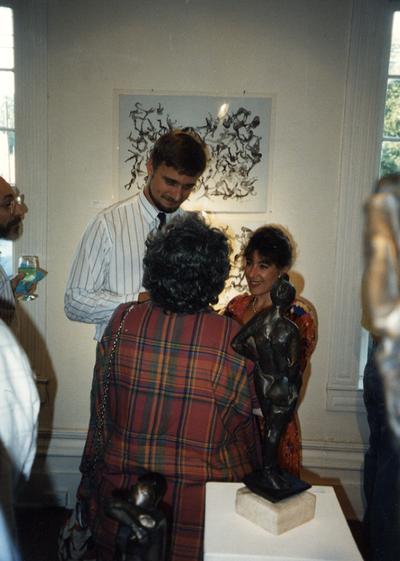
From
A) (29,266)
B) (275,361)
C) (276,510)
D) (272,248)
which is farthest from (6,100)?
(276,510)

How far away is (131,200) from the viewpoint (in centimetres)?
145

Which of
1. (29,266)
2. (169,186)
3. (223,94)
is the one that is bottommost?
(29,266)

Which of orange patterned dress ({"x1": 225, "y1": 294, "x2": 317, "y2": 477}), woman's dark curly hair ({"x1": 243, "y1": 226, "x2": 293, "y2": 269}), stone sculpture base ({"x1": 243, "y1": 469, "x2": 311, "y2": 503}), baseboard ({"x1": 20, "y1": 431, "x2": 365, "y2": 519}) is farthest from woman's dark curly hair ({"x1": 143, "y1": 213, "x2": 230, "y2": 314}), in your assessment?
baseboard ({"x1": 20, "y1": 431, "x2": 365, "y2": 519})

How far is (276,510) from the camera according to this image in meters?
0.69

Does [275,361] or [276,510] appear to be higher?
[275,361]

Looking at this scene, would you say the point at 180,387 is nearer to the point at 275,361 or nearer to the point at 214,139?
the point at 275,361

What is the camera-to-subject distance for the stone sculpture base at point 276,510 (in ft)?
2.27

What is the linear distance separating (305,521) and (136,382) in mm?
323

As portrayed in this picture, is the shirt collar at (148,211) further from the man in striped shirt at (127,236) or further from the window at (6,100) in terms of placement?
the window at (6,100)

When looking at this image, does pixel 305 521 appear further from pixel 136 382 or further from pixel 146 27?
pixel 146 27

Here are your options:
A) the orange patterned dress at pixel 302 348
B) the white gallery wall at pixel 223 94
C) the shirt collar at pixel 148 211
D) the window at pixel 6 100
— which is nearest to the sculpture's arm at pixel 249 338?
the orange patterned dress at pixel 302 348

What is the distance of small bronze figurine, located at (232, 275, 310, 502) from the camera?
672 mm

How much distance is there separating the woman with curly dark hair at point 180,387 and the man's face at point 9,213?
1.92ft

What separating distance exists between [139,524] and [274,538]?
0.79 feet
